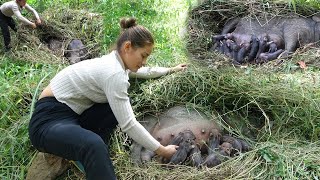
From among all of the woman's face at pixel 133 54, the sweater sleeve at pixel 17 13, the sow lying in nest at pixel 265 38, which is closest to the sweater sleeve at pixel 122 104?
the woman's face at pixel 133 54

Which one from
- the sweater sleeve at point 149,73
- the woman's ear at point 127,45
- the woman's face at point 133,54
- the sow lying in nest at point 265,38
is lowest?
the sow lying in nest at point 265,38

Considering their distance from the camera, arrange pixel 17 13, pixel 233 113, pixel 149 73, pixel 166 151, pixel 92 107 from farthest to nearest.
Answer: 1. pixel 17 13
2. pixel 149 73
3. pixel 233 113
4. pixel 92 107
5. pixel 166 151

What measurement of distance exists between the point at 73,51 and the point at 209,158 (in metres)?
3.26

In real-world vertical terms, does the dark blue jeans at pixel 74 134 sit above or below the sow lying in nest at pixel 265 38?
above

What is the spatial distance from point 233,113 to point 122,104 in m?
1.16

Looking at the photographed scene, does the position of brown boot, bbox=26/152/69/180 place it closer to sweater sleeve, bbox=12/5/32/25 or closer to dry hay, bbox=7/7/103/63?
dry hay, bbox=7/7/103/63

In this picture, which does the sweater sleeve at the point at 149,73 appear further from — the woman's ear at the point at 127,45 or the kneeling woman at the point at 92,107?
the woman's ear at the point at 127,45

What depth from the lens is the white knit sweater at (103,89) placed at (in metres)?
2.70

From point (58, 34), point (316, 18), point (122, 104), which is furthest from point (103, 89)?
point (58, 34)

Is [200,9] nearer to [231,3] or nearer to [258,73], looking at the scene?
[231,3]

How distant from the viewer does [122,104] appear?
272 centimetres

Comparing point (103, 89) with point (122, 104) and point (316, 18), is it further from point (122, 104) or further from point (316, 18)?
point (316, 18)

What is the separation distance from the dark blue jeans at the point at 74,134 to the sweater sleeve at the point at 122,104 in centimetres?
18

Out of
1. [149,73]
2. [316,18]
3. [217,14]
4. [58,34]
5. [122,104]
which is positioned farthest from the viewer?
[58,34]
